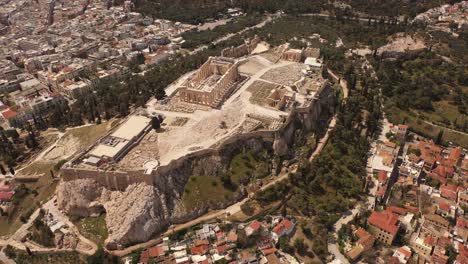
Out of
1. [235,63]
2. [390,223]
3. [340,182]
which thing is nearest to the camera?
[390,223]

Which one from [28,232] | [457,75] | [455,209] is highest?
[457,75]

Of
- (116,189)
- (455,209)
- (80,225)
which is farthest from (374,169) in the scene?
(80,225)

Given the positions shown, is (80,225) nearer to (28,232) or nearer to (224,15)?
(28,232)

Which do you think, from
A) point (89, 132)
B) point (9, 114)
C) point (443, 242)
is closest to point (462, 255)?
point (443, 242)

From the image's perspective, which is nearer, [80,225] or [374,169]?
[80,225]

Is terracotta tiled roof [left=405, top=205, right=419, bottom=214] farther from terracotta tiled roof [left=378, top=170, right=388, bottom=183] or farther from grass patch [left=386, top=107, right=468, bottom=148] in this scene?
grass patch [left=386, top=107, right=468, bottom=148]

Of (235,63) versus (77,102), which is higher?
(235,63)

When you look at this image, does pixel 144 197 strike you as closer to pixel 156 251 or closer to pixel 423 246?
pixel 156 251
